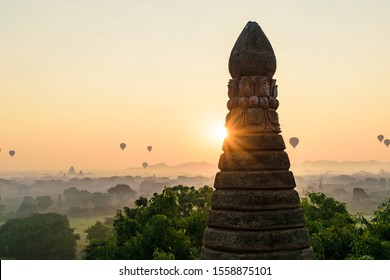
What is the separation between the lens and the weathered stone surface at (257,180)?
13531mm

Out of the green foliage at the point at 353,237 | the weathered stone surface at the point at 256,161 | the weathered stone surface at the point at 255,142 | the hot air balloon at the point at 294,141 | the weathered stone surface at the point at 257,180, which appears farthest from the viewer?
the hot air balloon at the point at 294,141

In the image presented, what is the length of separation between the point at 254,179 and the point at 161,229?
16.8 metres

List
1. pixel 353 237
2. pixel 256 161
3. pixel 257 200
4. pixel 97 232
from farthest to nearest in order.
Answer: pixel 97 232, pixel 353 237, pixel 256 161, pixel 257 200

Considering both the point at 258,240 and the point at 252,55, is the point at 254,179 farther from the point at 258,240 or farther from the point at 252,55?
the point at 252,55

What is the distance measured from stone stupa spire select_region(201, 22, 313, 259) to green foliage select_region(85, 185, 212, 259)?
42.5 feet

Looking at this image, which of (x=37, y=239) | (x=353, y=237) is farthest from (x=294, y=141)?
(x=37, y=239)

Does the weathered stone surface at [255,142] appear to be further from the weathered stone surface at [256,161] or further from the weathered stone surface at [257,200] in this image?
the weathered stone surface at [257,200]

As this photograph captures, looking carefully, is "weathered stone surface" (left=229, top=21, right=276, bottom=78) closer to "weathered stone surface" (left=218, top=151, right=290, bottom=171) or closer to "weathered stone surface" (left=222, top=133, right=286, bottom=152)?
Result: "weathered stone surface" (left=222, top=133, right=286, bottom=152)

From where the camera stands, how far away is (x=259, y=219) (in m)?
13.2

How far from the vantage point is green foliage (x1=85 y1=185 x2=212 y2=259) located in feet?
94.8

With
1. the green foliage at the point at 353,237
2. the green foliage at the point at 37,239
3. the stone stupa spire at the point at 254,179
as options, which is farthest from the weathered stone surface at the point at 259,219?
the green foliage at the point at 37,239

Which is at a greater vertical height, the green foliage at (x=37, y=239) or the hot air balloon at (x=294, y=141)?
the hot air balloon at (x=294, y=141)

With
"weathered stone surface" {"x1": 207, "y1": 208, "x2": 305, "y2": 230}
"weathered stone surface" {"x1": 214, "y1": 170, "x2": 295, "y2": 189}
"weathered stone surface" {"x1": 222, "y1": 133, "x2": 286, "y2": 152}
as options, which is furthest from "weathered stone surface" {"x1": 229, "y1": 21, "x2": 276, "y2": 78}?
"weathered stone surface" {"x1": 207, "y1": 208, "x2": 305, "y2": 230}
